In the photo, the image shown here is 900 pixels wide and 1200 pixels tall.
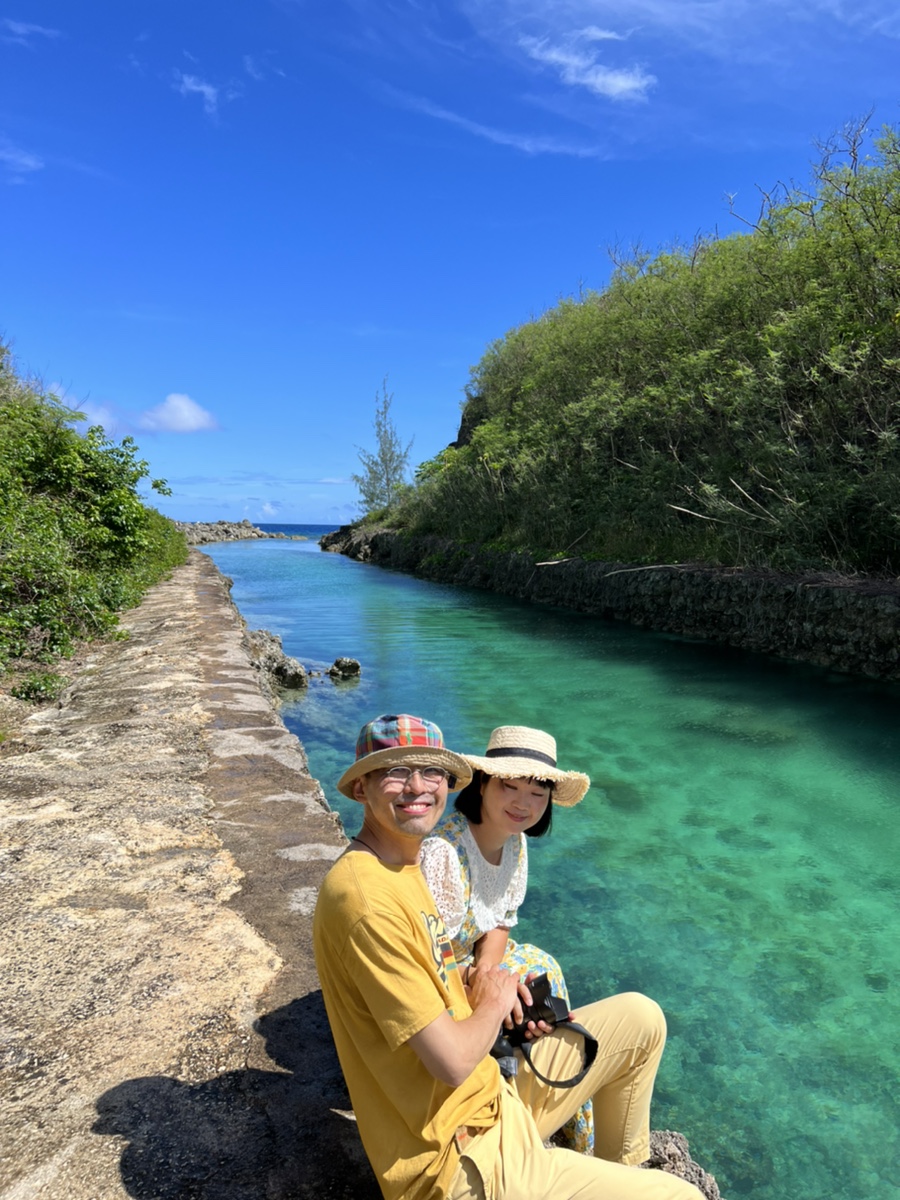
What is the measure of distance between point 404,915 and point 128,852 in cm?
246

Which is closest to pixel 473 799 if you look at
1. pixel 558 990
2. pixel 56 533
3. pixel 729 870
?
pixel 558 990

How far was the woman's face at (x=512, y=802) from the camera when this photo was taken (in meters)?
2.29

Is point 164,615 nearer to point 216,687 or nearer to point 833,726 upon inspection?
point 216,687

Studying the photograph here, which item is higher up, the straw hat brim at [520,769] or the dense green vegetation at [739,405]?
the dense green vegetation at [739,405]

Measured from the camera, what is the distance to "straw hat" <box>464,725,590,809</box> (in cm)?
228

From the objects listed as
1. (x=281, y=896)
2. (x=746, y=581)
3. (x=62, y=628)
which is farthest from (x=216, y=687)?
(x=746, y=581)

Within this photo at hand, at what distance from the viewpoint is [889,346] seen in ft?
39.5

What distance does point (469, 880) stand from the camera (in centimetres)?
229

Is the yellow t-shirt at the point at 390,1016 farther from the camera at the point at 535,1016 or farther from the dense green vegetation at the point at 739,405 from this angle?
the dense green vegetation at the point at 739,405

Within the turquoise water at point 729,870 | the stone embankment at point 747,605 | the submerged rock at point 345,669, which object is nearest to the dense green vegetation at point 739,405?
the stone embankment at point 747,605

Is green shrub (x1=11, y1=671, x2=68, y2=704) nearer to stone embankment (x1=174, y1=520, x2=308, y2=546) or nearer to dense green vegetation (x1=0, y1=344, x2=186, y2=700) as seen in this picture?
dense green vegetation (x1=0, y1=344, x2=186, y2=700)

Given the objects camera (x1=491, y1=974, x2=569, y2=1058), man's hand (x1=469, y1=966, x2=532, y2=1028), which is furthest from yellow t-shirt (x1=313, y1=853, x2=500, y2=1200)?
camera (x1=491, y1=974, x2=569, y2=1058)

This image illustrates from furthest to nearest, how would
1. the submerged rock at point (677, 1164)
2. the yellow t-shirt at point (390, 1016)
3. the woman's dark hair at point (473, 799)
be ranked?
the woman's dark hair at point (473, 799)
the submerged rock at point (677, 1164)
the yellow t-shirt at point (390, 1016)

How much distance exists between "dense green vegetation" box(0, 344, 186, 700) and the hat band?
5593mm
